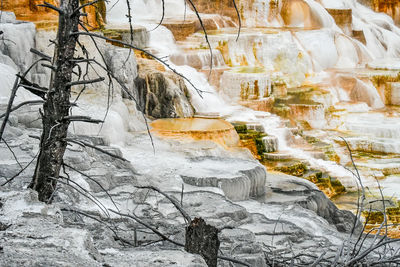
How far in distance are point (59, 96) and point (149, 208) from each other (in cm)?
275

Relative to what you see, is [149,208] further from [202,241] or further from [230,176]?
[202,241]

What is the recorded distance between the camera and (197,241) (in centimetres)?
206

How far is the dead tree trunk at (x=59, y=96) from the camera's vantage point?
7.59ft

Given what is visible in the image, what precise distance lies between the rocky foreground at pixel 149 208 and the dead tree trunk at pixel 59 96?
3.2 inches

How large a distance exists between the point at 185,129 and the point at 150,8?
338 inches

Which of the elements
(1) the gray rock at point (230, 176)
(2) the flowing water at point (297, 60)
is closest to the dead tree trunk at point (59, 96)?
(1) the gray rock at point (230, 176)

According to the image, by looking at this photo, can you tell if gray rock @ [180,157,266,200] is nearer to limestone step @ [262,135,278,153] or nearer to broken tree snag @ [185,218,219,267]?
limestone step @ [262,135,278,153]

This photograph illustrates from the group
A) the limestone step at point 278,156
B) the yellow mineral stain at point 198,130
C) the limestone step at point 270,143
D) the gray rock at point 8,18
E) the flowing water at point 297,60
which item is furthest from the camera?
the flowing water at point 297,60

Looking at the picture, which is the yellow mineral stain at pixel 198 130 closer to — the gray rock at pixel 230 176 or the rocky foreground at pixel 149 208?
the rocky foreground at pixel 149 208

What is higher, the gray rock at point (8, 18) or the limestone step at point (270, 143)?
the gray rock at point (8, 18)

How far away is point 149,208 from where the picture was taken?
4992 mm

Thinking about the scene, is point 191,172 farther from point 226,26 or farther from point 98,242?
point 226,26

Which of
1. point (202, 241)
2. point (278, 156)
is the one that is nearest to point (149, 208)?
point (202, 241)

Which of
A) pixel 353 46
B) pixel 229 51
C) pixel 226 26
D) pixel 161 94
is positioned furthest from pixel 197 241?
pixel 353 46
